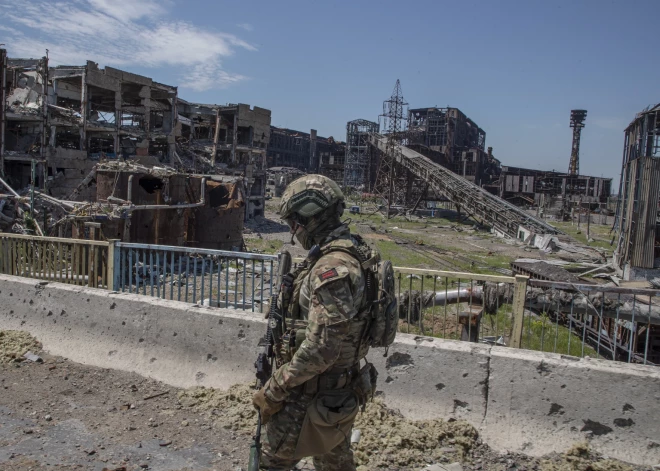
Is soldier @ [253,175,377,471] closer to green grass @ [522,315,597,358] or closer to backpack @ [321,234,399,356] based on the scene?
backpack @ [321,234,399,356]

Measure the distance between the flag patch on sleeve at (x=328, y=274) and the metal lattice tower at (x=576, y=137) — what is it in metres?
58.1

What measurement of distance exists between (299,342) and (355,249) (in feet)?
1.94

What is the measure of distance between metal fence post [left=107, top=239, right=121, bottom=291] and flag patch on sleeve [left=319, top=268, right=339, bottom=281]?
148 inches

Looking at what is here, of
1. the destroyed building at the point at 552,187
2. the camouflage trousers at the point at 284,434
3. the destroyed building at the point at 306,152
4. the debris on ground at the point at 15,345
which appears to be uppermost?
the destroyed building at the point at 306,152

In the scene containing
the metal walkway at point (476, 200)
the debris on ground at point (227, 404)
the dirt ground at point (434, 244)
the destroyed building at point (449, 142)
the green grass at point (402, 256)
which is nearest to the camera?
the debris on ground at point (227, 404)

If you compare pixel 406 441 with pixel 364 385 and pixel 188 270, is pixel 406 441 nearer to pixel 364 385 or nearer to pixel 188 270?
pixel 364 385

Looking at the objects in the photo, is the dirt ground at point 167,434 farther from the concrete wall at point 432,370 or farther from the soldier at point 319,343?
the soldier at point 319,343

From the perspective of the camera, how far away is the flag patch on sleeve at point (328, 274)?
2.37m

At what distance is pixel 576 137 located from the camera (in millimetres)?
56281

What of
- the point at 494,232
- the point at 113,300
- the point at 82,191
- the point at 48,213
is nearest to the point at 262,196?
→ the point at 494,232

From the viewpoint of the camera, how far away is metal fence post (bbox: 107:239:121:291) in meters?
5.35

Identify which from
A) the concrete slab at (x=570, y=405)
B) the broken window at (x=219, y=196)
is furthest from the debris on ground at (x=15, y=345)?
the broken window at (x=219, y=196)

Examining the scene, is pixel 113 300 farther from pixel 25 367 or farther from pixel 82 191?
pixel 82 191

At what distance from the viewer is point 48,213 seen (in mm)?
11961
